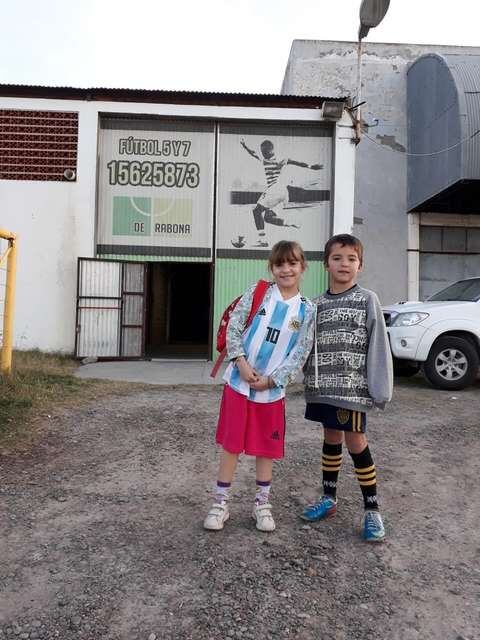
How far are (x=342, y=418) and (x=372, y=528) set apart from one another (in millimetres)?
614

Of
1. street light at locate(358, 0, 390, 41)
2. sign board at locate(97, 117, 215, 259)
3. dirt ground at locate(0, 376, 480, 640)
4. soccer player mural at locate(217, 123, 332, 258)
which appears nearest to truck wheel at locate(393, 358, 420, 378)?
soccer player mural at locate(217, 123, 332, 258)

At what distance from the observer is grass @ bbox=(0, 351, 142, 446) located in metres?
4.66

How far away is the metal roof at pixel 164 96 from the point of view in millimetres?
9656

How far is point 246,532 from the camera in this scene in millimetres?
2832

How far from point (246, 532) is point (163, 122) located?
8.87m

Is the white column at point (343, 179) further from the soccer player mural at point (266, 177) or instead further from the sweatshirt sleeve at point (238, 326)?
Result: the sweatshirt sleeve at point (238, 326)

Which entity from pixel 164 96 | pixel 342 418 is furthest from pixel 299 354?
pixel 164 96

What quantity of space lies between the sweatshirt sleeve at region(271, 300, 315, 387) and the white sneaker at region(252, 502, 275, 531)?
0.71 m

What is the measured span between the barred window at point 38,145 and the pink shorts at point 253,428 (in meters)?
8.24

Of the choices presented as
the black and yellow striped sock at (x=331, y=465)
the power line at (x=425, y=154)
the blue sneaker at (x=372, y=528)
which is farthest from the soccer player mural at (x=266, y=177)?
the blue sneaker at (x=372, y=528)

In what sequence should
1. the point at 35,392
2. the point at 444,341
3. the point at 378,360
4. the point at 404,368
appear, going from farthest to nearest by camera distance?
the point at 404,368
the point at 444,341
the point at 35,392
the point at 378,360

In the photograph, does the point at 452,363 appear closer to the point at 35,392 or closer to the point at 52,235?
the point at 35,392

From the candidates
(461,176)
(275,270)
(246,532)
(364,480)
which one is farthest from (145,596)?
(461,176)

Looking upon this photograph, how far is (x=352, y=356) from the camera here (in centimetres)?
281
